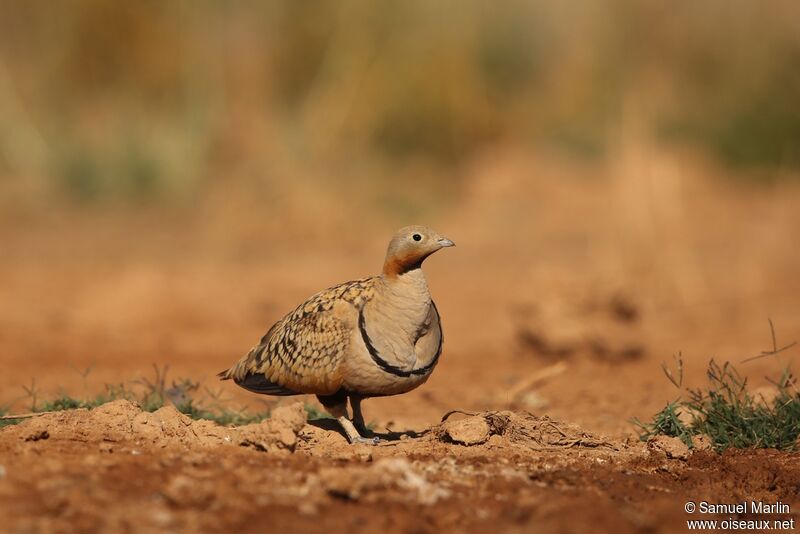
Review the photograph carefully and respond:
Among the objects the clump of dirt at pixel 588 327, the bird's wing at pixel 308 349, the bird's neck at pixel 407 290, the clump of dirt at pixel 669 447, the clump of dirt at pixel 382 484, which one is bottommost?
the clump of dirt at pixel 382 484

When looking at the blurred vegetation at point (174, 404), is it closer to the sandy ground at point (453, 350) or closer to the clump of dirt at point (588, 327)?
the sandy ground at point (453, 350)

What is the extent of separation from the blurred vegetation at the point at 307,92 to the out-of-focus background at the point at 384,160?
3cm

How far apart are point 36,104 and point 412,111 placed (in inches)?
198

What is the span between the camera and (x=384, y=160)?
15.0 m

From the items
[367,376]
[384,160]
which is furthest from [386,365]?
[384,160]

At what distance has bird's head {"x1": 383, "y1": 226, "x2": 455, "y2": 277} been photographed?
16.5ft

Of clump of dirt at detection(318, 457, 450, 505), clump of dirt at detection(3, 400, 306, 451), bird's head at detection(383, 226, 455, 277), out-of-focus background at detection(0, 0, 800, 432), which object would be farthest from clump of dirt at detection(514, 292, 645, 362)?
clump of dirt at detection(318, 457, 450, 505)

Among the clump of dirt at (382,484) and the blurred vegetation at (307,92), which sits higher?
the blurred vegetation at (307,92)

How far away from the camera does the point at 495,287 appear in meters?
11.6

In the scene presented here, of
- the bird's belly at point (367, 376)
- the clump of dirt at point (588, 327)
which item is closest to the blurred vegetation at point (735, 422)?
the bird's belly at point (367, 376)

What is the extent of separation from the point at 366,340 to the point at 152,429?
0.98 metres

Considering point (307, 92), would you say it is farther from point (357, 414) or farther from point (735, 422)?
point (735, 422)

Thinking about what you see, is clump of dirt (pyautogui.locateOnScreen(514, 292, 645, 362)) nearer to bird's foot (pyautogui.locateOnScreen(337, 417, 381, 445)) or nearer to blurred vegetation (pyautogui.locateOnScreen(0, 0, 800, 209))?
bird's foot (pyautogui.locateOnScreen(337, 417, 381, 445))

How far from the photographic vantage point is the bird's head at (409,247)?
502 cm
